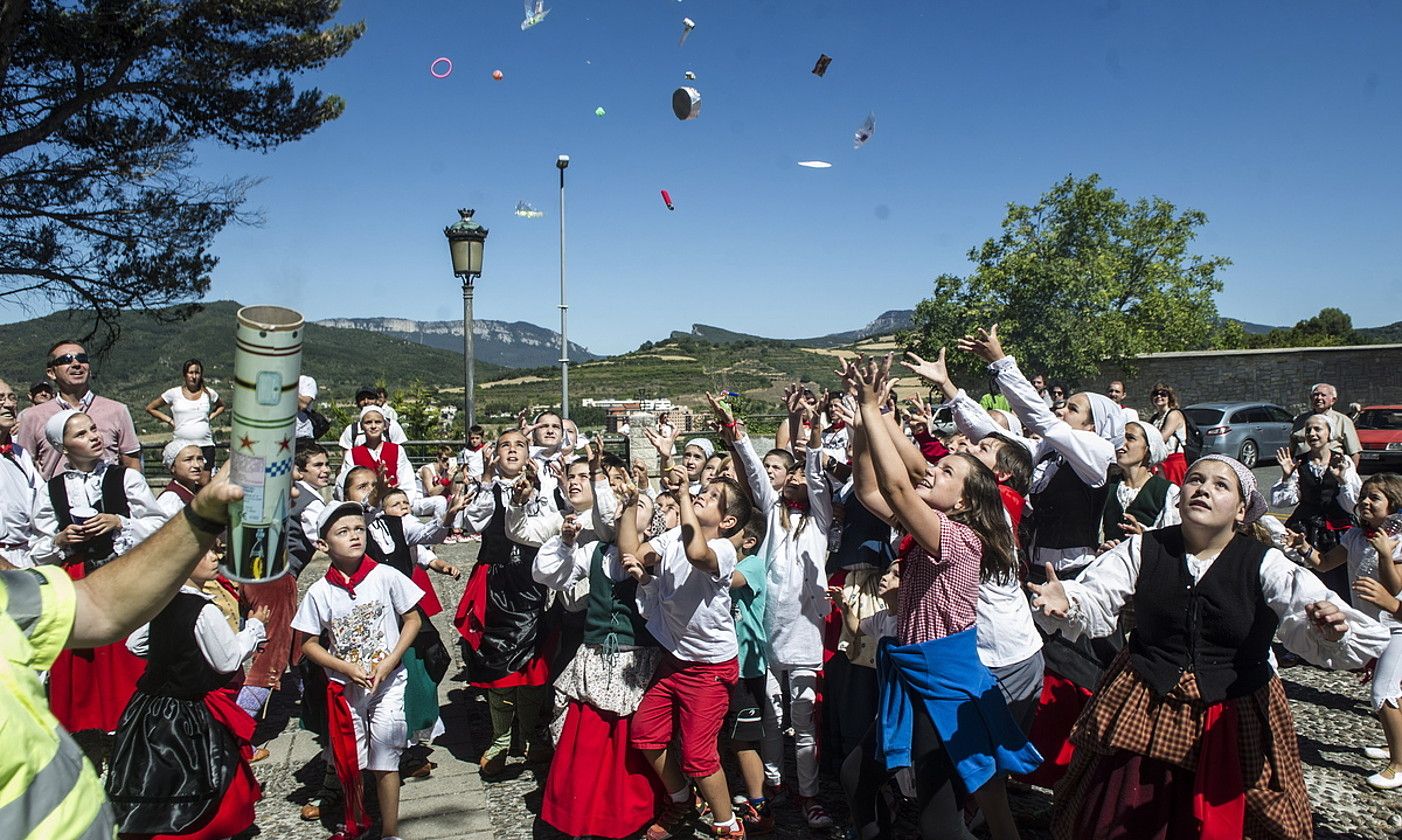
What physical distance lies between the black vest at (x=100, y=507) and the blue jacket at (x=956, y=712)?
4.05 meters

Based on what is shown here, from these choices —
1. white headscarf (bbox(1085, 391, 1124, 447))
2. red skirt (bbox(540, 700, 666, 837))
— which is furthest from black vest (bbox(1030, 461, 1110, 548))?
red skirt (bbox(540, 700, 666, 837))

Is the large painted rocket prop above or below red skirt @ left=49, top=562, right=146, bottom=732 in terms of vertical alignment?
above

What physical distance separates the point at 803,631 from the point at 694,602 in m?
0.64

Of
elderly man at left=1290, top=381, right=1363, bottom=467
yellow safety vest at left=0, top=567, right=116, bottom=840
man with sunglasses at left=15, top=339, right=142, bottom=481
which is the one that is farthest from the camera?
elderly man at left=1290, top=381, right=1363, bottom=467

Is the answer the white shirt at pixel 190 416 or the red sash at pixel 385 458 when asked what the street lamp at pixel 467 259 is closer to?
the white shirt at pixel 190 416

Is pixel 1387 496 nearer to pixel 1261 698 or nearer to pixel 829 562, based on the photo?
pixel 1261 698

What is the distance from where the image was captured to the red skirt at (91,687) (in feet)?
14.6

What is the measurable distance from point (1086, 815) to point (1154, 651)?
59cm

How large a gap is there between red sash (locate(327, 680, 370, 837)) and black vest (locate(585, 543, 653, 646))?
3.47 ft

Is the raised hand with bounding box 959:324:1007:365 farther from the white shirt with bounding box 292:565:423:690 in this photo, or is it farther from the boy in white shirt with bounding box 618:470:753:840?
the white shirt with bounding box 292:565:423:690

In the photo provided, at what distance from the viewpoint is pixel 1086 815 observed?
3.10 metres

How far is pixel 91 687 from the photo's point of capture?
177 inches

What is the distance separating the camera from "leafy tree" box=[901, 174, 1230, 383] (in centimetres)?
3069

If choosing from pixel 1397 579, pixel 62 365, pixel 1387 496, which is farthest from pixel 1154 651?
pixel 62 365
